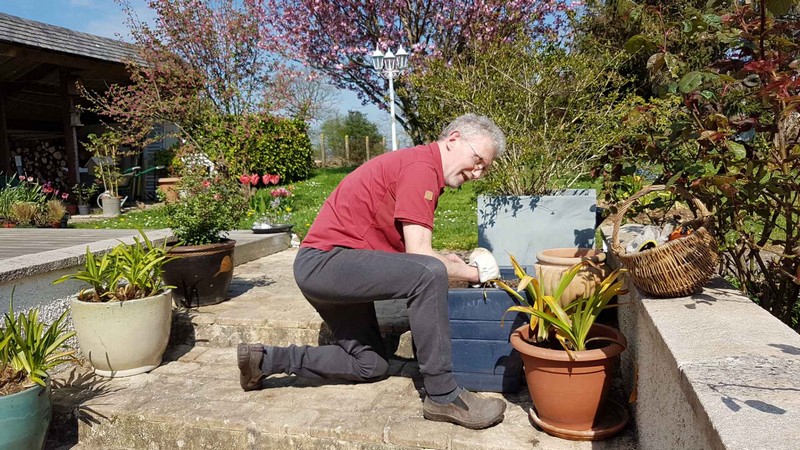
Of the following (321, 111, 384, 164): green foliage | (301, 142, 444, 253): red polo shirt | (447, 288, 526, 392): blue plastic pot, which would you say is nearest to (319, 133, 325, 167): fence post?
(321, 111, 384, 164): green foliage

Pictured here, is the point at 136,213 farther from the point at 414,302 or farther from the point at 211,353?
the point at 414,302

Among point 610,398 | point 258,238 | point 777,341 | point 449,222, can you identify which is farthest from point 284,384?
point 449,222

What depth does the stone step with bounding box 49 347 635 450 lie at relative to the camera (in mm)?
2400

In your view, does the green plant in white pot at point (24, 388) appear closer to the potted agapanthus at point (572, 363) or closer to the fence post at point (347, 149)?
the potted agapanthus at point (572, 363)

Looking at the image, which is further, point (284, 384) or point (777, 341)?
point (284, 384)

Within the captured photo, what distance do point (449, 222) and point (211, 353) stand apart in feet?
13.9

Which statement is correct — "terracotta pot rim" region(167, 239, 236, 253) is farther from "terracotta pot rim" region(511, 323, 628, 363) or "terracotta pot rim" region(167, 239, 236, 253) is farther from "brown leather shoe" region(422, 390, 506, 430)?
"terracotta pot rim" region(511, 323, 628, 363)

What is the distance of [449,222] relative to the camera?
7422mm

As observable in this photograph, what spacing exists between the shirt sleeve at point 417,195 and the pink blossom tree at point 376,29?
306 inches

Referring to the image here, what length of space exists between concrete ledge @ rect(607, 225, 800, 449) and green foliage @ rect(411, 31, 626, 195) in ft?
5.76

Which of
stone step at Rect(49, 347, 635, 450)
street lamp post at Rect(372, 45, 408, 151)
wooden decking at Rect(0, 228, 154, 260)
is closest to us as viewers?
stone step at Rect(49, 347, 635, 450)

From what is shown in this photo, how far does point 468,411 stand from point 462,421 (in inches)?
1.9

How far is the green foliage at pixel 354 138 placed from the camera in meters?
22.1

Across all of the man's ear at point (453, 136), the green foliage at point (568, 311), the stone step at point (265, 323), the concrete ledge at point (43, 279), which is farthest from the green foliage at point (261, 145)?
the green foliage at point (568, 311)
